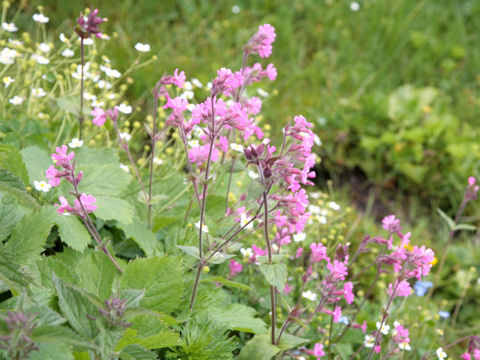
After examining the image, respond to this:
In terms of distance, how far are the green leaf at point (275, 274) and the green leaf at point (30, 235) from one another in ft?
2.00

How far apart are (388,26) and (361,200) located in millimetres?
1678

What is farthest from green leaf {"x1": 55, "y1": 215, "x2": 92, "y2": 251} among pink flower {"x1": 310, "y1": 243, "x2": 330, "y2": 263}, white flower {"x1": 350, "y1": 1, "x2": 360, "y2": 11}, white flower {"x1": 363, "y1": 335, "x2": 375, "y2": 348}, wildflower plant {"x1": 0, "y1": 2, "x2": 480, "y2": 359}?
white flower {"x1": 350, "y1": 1, "x2": 360, "y2": 11}

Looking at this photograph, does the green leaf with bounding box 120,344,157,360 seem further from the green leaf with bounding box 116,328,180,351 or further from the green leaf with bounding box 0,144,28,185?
the green leaf with bounding box 0,144,28,185

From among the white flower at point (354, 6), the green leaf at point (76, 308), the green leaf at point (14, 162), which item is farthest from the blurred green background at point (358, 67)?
the green leaf at point (76, 308)

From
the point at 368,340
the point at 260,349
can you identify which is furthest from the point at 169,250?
the point at 368,340

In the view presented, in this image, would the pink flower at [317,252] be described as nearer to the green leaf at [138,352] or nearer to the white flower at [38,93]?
the green leaf at [138,352]

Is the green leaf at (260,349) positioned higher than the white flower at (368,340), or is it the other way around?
the green leaf at (260,349)

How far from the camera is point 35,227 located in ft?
4.99

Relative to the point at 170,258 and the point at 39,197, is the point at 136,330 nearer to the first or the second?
the point at 170,258

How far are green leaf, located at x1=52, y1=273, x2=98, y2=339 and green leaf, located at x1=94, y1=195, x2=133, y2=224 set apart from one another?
39cm

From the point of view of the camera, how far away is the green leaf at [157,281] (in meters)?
1.52

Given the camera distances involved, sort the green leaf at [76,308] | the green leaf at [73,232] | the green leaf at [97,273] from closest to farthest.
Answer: the green leaf at [76,308]
the green leaf at [97,273]
the green leaf at [73,232]

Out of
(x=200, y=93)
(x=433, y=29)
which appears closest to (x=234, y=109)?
(x=200, y=93)

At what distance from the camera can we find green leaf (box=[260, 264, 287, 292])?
1.44 m
